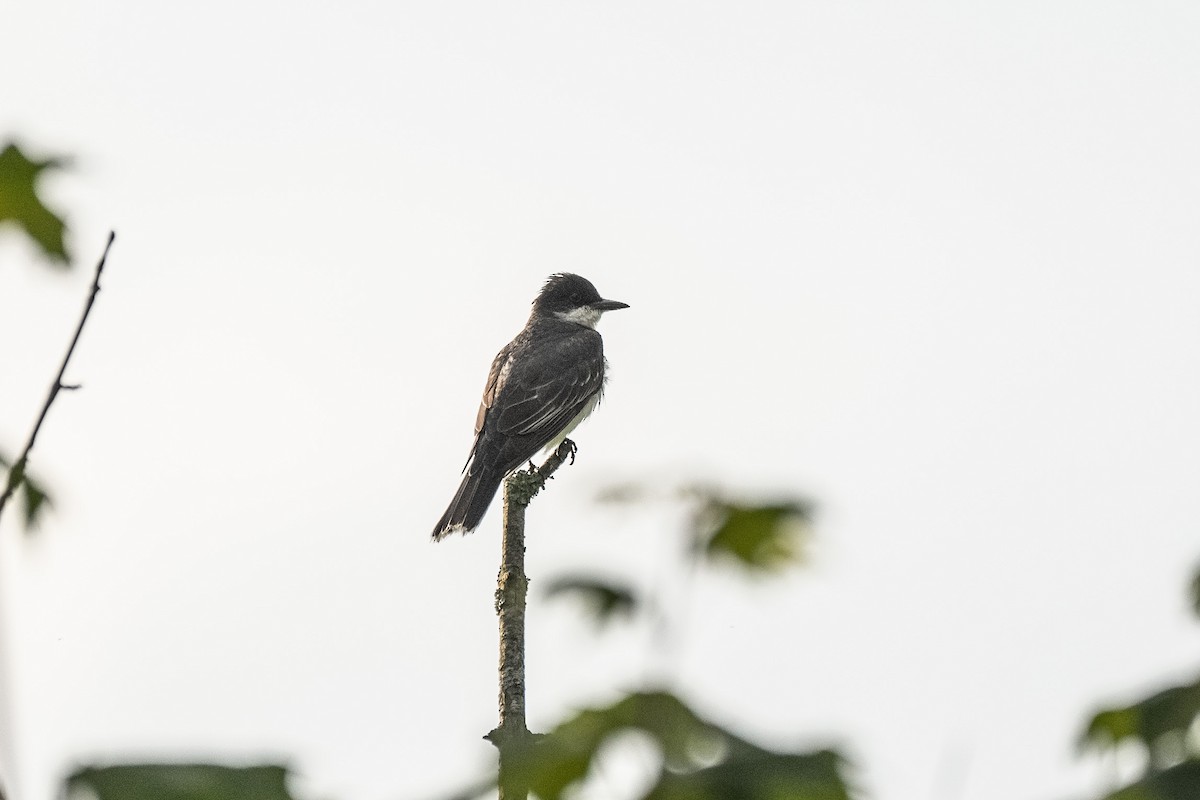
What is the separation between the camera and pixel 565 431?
15.7 meters

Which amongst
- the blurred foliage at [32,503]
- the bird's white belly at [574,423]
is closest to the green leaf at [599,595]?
the blurred foliage at [32,503]

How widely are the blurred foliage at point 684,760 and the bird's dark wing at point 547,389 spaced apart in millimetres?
12607

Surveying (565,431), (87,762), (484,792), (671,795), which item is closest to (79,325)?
(87,762)

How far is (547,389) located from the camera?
15469 millimetres

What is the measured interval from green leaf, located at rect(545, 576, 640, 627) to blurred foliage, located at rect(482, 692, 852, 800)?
15 centimetres

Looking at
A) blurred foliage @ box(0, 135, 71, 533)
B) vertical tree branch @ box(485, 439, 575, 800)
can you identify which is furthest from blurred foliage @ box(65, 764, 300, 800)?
vertical tree branch @ box(485, 439, 575, 800)

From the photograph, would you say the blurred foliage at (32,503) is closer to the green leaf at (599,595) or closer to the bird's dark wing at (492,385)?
the green leaf at (599,595)

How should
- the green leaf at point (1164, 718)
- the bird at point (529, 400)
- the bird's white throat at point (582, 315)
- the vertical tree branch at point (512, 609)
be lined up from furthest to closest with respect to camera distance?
1. the bird's white throat at point (582, 315)
2. the bird at point (529, 400)
3. the vertical tree branch at point (512, 609)
4. the green leaf at point (1164, 718)

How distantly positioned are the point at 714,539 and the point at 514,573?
4.76 meters

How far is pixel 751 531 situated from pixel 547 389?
1329 cm

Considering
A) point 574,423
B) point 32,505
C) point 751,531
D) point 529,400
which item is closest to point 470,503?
point 529,400

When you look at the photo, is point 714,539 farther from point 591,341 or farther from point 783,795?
point 591,341

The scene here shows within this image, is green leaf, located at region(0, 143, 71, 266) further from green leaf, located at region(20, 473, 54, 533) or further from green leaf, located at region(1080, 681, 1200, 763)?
green leaf, located at region(1080, 681, 1200, 763)

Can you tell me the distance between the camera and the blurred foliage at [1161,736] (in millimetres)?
2424
